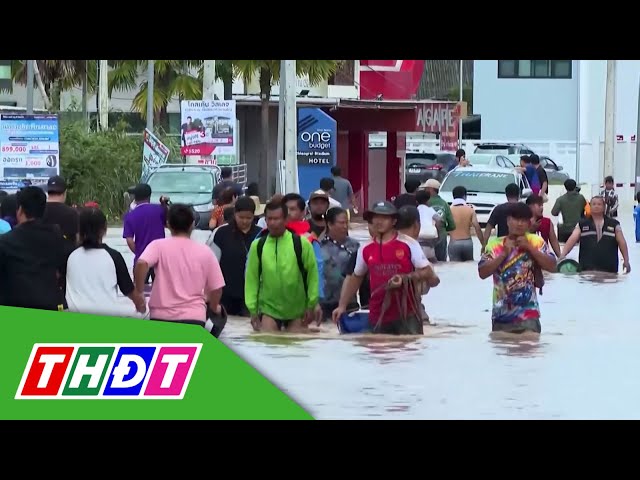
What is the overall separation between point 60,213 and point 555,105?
5226 centimetres

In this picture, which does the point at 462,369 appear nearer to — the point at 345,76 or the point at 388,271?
the point at 388,271

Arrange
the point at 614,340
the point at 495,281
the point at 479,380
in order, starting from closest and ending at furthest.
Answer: the point at 479,380
the point at 495,281
the point at 614,340

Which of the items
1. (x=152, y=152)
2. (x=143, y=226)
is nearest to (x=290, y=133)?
(x=152, y=152)

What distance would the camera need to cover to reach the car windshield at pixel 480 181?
3397cm

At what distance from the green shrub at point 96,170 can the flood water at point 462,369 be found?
897 inches

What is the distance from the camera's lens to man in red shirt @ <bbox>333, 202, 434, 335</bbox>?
14.7m

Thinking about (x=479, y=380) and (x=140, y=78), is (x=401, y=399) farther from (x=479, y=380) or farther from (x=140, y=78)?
(x=140, y=78)

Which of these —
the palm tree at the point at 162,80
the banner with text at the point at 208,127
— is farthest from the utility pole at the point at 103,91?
the banner with text at the point at 208,127

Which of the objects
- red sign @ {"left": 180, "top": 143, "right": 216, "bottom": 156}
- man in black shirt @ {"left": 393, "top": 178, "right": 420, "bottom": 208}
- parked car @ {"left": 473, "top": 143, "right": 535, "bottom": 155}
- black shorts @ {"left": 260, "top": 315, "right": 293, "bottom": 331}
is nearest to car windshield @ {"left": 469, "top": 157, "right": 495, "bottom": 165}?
parked car @ {"left": 473, "top": 143, "right": 535, "bottom": 155}

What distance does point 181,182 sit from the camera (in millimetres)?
33812

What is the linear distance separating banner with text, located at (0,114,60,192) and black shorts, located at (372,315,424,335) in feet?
53.3
